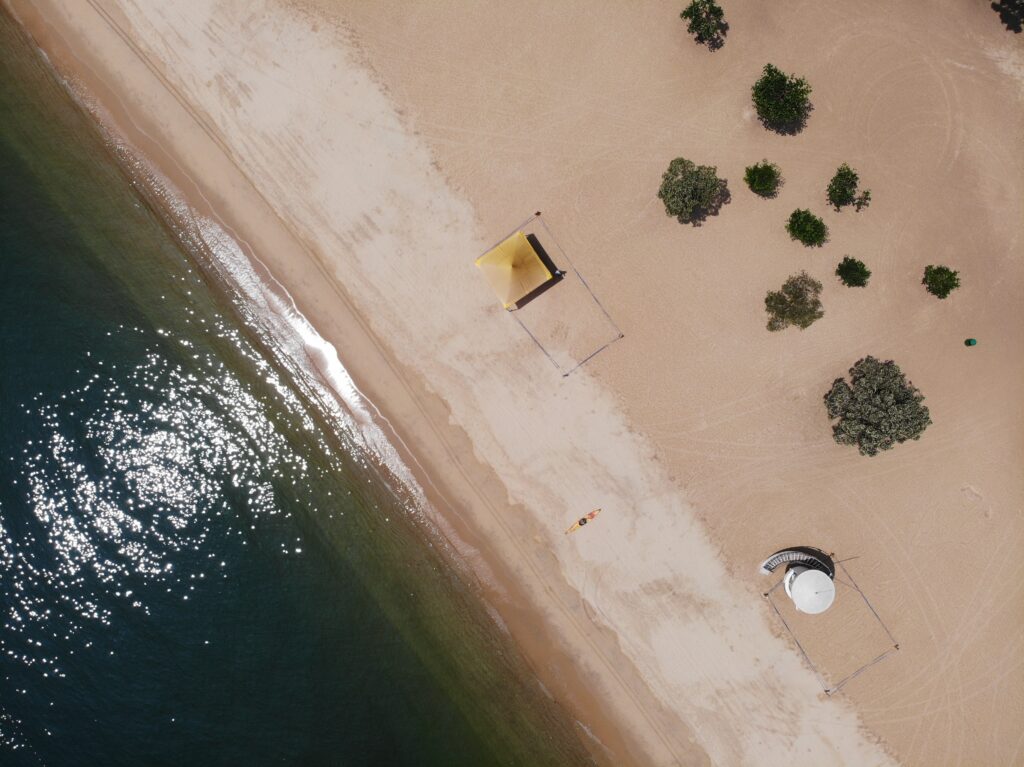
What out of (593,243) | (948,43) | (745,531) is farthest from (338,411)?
→ (948,43)

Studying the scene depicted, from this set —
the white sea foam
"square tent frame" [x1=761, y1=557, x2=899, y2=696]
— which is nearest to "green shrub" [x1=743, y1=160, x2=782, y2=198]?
"square tent frame" [x1=761, y1=557, x2=899, y2=696]

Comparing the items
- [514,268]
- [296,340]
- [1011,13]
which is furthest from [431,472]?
[1011,13]

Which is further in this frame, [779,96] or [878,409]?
[779,96]

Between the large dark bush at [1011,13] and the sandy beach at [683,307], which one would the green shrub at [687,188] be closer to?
the sandy beach at [683,307]

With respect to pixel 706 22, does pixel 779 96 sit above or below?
below

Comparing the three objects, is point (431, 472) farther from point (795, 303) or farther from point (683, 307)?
point (795, 303)

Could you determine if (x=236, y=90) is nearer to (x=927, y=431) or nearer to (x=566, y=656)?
(x=566, y=656)

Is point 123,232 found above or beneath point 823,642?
above
